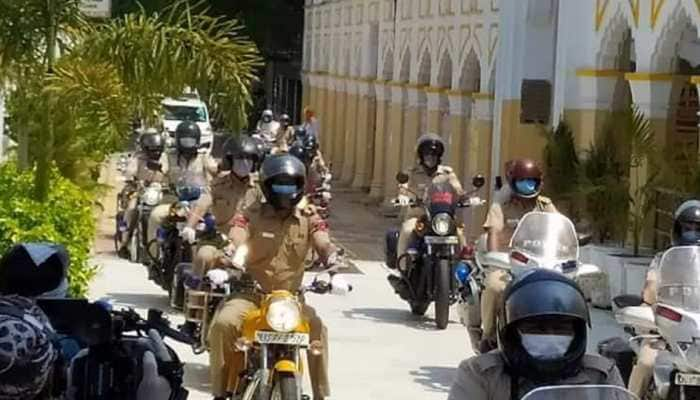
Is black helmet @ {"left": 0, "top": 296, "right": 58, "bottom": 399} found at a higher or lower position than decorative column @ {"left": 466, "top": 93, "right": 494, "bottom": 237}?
higher

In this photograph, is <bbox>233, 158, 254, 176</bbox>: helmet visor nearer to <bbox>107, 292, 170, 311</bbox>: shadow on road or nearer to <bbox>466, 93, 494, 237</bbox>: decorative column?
<bbox>107, 292, 170, 311</bbox>: shadow on road

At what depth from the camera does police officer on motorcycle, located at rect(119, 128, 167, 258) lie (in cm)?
1745

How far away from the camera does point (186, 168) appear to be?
1576cm

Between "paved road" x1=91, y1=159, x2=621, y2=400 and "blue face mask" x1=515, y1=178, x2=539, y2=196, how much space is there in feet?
4.94

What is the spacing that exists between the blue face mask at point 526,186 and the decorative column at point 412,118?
58.7 feet

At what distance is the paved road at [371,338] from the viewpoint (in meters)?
11.8

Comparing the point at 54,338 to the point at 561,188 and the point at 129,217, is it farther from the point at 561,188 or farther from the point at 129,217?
the point at 561,188

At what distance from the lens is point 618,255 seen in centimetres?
1689

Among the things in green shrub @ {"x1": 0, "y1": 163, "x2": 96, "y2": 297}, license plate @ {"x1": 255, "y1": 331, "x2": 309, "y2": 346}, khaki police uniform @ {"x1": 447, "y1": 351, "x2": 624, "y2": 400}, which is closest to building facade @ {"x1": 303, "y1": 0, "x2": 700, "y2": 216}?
green shrub @ {"x1": 0, "y1": 163, "x2": 96, "y2": 297}

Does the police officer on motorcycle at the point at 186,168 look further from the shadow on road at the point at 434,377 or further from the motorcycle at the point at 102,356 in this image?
the motorcycle at the point at 102,356

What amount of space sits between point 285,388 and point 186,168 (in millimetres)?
7689

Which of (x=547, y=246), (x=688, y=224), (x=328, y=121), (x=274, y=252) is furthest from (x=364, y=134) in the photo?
(x=274, y=252)

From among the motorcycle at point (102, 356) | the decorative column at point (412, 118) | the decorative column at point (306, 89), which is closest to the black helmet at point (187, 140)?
the motorcycle at point (102, 356)

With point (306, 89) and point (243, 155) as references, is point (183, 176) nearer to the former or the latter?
point (243, 155)
